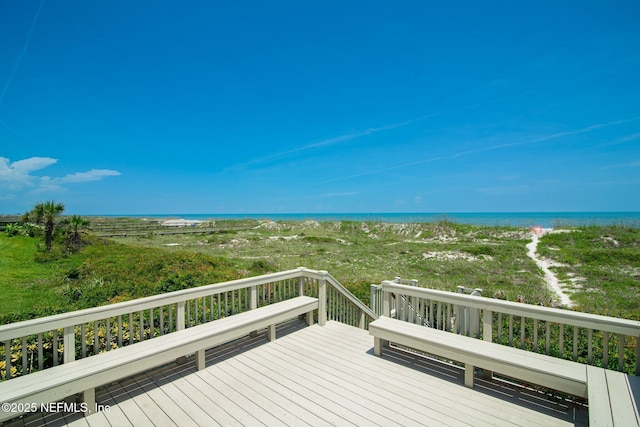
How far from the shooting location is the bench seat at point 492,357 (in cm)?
270

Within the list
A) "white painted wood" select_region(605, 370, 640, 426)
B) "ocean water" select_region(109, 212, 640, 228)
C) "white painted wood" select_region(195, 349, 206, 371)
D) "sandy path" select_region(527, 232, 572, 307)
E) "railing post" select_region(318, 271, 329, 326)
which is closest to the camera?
"white painted wood" select_region(605, 370, 640, 426)

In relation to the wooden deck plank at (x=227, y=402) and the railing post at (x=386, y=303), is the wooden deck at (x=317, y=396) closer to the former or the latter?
the wooden deck plank at (x=227, y=402)

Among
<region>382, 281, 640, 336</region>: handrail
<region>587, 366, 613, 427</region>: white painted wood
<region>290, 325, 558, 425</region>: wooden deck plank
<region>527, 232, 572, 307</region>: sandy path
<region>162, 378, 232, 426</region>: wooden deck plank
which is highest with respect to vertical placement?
<region>382, 281, 640, 336</region>: handrail

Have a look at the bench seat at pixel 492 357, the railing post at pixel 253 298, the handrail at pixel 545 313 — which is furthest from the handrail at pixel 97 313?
the handrail at pixel 545 313

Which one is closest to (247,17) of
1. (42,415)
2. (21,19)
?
(21,19)

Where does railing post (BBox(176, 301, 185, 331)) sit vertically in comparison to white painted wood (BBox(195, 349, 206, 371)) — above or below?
above

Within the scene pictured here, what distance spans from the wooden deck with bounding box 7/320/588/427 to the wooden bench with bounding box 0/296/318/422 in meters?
0.33

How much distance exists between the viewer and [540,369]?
2805 millimetres

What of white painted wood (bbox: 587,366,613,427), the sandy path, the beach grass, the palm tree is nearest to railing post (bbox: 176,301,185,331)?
the beach grass

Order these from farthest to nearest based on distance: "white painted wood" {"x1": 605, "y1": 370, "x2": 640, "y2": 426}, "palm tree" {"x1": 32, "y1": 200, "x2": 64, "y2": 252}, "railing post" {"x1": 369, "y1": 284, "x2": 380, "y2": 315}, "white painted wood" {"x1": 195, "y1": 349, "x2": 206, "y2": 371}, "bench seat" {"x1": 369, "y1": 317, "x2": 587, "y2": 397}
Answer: "palm tree" {"x1": 32, "y1": 200, "x2": 64, "y2": 252}
"railing post" {"x1": 369, "y1": 284, "x2": 380, "y2": 315}
"white painted wood" {"x1": 195, "y1": 349, "x2": 206, "y2": 371}
"bench seat" {"x1": 369, "y1": 317, "x2": 587, "y2": 397}
"white painted wood" {"x1": 605, "y1": 370, "x2": 640, "y2": 426}

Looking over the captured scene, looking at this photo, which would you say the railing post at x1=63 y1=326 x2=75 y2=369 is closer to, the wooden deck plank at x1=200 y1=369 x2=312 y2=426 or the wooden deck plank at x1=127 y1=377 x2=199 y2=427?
the wooden deck plank at x1=127 y1=377 x2=199 y2=427

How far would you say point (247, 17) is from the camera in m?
9.37

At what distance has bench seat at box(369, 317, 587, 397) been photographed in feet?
8.87

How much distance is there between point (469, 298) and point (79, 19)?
35.2 ft
